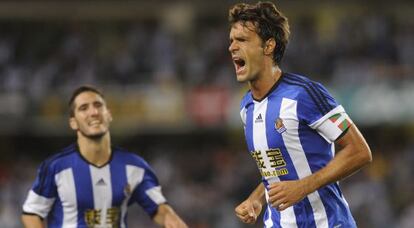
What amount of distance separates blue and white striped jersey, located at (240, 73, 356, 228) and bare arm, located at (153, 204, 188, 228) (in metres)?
1.50

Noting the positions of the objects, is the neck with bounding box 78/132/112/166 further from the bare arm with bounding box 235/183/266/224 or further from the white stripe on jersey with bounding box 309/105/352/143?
the white stripe on jersey with bounding box 309/105/352/143

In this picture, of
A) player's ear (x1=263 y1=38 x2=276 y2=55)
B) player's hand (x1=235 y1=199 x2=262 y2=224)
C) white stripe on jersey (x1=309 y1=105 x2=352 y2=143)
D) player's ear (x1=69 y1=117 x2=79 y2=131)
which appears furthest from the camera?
player's ear (x1=69 y1=117 x2=79 y2=131)

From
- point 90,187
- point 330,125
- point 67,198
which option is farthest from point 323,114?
point 67,198

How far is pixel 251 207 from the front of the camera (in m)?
5.39

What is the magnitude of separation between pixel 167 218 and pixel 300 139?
6.63 ft

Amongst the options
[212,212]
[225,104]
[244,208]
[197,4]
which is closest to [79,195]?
[244,208]

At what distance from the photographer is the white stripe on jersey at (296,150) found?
511cm

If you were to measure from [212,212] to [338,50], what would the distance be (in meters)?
5.34

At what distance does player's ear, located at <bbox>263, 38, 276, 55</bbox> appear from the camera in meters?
5.21

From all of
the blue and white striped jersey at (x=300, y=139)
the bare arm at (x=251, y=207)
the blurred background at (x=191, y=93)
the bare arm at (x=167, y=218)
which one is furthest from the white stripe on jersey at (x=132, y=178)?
the blurred background at (x=191, y=93)

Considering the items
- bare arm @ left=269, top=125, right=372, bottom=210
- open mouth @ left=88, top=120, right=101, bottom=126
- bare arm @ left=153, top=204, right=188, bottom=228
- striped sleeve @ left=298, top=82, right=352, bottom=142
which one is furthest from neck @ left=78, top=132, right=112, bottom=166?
bare arm @ left=269, top=125, right=372, bottom=210

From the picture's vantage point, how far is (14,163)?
21.5m

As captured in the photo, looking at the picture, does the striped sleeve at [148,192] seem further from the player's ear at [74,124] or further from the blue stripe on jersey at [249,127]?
the blue stripe on jersey at [249,127]

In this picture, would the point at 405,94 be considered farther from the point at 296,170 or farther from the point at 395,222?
the point at 296,170
